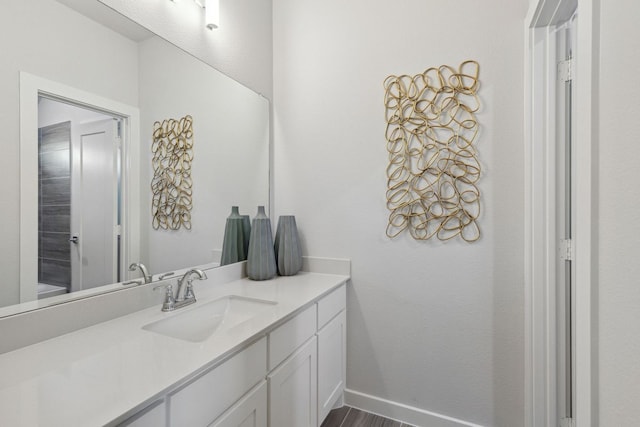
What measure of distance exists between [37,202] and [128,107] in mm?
474

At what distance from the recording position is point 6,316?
885 mm

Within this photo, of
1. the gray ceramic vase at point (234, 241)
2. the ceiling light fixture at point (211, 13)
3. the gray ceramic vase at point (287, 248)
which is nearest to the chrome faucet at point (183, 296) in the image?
the gray ceramic vase at point (234, 241)

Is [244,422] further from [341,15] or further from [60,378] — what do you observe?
[341,15]

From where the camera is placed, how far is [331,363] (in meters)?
1.63

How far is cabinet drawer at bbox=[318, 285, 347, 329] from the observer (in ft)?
4.96

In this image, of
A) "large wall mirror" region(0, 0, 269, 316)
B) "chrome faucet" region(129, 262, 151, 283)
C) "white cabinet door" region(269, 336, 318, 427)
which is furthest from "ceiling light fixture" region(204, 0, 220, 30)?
"white cabinet door" region(269, 336, 318, 427)

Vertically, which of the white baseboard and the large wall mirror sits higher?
the large wall mirror

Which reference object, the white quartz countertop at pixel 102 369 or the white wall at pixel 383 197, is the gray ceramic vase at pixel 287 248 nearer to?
the white wall at pixel 383 197

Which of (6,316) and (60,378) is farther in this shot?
(6,316)

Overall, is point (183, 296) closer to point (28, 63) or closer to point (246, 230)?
point (246, 230)

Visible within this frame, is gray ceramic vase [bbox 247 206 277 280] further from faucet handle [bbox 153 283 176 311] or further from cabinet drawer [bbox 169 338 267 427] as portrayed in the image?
cabinet drawer [bbox 169 338 267 427]

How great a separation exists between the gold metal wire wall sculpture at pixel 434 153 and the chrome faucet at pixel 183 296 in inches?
41.0

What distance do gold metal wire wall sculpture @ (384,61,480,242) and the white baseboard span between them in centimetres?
95

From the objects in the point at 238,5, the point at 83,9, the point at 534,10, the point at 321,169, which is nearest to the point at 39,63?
the point at 83,9
